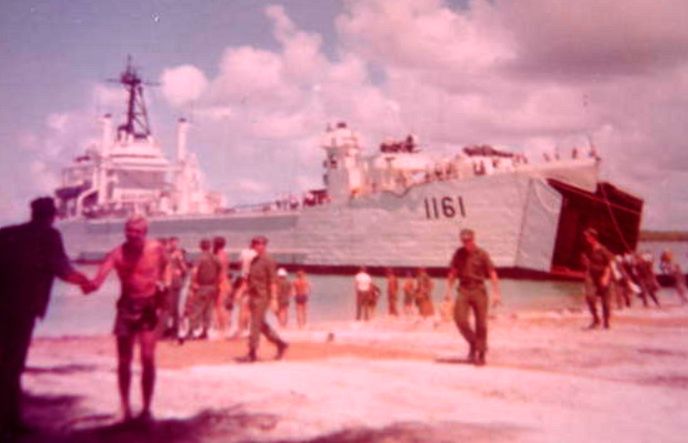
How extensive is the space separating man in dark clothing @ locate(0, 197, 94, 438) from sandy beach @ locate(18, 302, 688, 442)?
0.29m

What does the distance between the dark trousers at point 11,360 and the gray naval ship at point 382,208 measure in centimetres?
1506

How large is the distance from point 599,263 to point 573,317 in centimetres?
281

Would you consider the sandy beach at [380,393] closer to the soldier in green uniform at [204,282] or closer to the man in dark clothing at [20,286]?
the man in dark clothing at [20,286]

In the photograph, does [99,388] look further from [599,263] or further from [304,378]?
[599,263]

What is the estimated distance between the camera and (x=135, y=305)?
4.08m

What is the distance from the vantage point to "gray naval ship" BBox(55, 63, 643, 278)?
90.4 feet

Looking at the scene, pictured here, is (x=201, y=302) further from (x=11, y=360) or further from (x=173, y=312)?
(x=11, y=360)

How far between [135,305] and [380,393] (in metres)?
1.93

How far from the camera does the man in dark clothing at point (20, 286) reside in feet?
12.4

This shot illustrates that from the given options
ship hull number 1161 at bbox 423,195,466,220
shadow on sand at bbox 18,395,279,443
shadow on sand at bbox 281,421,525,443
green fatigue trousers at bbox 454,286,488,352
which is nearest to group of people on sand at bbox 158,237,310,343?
green fatigue trousers at bbox 454,286,488,352

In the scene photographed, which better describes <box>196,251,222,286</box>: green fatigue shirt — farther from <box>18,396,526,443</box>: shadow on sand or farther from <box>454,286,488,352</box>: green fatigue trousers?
<box>18,396,526,443</box>: shadow on sand

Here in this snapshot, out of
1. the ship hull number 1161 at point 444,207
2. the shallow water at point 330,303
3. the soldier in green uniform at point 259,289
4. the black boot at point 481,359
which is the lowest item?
the shallow water at point 330,303

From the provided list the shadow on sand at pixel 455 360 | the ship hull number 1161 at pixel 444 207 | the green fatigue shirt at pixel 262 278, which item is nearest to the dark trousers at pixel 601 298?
the shadow on sand at pixel 455 360

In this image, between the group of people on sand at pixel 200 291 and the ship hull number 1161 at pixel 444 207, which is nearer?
the group of people on sand at pixel 200 291
